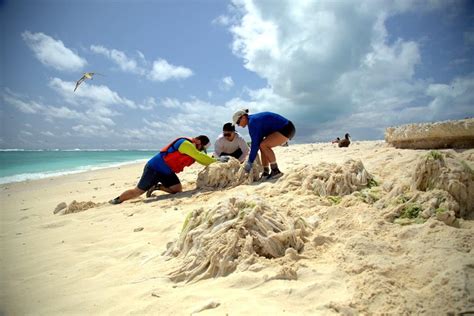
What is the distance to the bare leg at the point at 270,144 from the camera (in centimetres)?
612

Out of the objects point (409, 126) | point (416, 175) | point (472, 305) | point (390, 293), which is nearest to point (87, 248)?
point (390, 293)

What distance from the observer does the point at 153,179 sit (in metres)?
6.33

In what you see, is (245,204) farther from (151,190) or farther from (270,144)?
(151,190)

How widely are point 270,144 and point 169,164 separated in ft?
7.18

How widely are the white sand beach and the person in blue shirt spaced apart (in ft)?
5.52

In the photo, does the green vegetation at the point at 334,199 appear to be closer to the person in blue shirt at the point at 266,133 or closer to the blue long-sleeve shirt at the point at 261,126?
the person in blue shirt at the point at 266,133

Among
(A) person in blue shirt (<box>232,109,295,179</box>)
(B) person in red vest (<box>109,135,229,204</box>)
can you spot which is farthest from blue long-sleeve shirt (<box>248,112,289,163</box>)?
(B) person in red vest (<box>109,135,229,204</box>)

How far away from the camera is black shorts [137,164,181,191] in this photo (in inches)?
249

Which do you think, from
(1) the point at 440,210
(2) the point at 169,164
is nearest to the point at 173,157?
(2) the point at 169,164

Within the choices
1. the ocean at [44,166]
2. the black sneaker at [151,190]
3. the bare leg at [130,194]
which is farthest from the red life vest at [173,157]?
the ocean at [44,166]

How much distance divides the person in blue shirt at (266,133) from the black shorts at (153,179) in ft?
5.47

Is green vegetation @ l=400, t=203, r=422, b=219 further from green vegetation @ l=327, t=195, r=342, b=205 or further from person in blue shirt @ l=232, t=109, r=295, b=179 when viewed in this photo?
person in blue shirt @ l=232, t=109, r=295, b=179

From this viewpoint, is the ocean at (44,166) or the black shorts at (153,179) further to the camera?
the ocean at (44,166)

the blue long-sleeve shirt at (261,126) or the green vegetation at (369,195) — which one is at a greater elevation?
the blue long-sleeve shirt at (261,126)
